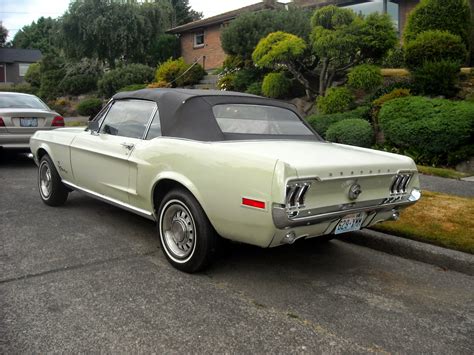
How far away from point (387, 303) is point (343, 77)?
10.3m


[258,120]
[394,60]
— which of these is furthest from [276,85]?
[258,120]

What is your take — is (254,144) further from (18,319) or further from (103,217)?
(103,217)

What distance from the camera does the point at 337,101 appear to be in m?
11.1

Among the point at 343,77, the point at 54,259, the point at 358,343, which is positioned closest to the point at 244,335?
the point at 358,343

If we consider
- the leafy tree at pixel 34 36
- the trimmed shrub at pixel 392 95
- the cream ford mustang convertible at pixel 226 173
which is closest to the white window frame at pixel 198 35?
the trimmed shrub at pixel 392 95

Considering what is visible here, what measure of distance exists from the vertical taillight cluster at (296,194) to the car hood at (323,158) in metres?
0.08

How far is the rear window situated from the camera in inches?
170

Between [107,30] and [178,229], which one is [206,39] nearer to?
[107,30]

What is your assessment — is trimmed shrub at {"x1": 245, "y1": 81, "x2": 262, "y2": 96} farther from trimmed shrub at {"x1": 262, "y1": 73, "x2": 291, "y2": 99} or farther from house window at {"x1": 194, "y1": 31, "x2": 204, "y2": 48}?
house window at {"x1": 194, "y1": 31, "x2": 204, "y2": 48}

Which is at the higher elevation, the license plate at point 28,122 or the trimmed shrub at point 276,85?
the trimmed shrub at point 276,85

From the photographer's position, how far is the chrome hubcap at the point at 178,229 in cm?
393

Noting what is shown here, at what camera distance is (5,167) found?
9445 millimetres

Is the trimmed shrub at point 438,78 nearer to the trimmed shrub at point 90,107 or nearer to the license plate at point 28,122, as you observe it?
the license plate at point 28,122

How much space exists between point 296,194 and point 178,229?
1208 millimetres
